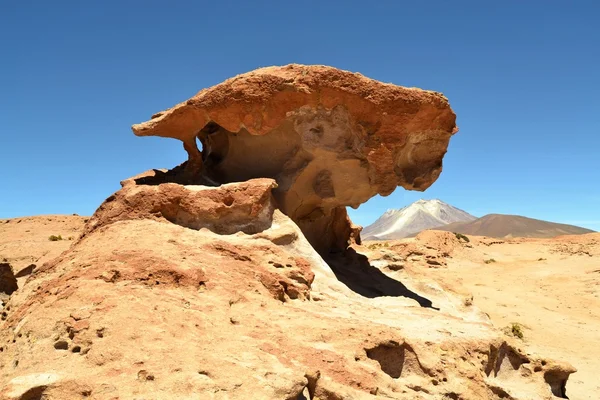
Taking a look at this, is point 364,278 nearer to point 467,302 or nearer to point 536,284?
point 467,302

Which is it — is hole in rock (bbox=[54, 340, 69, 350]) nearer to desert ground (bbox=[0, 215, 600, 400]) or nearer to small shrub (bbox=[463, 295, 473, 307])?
desert ground (bbox=[0, 215, 600, 400])

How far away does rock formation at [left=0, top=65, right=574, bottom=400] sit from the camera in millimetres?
3805

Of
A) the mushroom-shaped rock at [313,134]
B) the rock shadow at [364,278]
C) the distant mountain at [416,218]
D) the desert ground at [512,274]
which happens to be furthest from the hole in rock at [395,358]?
the distant mountain at [416,218]

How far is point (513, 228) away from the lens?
7612 centimetres

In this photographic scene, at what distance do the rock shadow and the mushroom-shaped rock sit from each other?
1.40m

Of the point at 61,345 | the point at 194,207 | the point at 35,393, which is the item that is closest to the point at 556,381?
the point at 194,207

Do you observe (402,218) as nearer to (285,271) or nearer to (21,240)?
(21,240)

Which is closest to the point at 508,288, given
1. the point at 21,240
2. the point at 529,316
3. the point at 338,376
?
the point at 529,316

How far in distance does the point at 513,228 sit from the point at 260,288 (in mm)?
78581

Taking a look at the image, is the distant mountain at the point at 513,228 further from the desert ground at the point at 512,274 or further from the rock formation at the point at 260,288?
→ the rock formation at the point at 260,288

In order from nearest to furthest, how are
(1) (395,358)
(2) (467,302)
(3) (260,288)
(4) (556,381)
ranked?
1. (1) (395,358)
2. (3) (260,288)
3. (4) (556,381)
4. (2) (467,302)

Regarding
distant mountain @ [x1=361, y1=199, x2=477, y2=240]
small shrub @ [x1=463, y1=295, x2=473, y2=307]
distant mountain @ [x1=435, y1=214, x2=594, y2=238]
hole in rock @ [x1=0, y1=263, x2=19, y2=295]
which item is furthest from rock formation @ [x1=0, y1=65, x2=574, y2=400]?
distant mountain @ [x1=361, y1=199, x2=477, y2=240]

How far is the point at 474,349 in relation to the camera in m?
5.79

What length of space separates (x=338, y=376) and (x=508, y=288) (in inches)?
626
